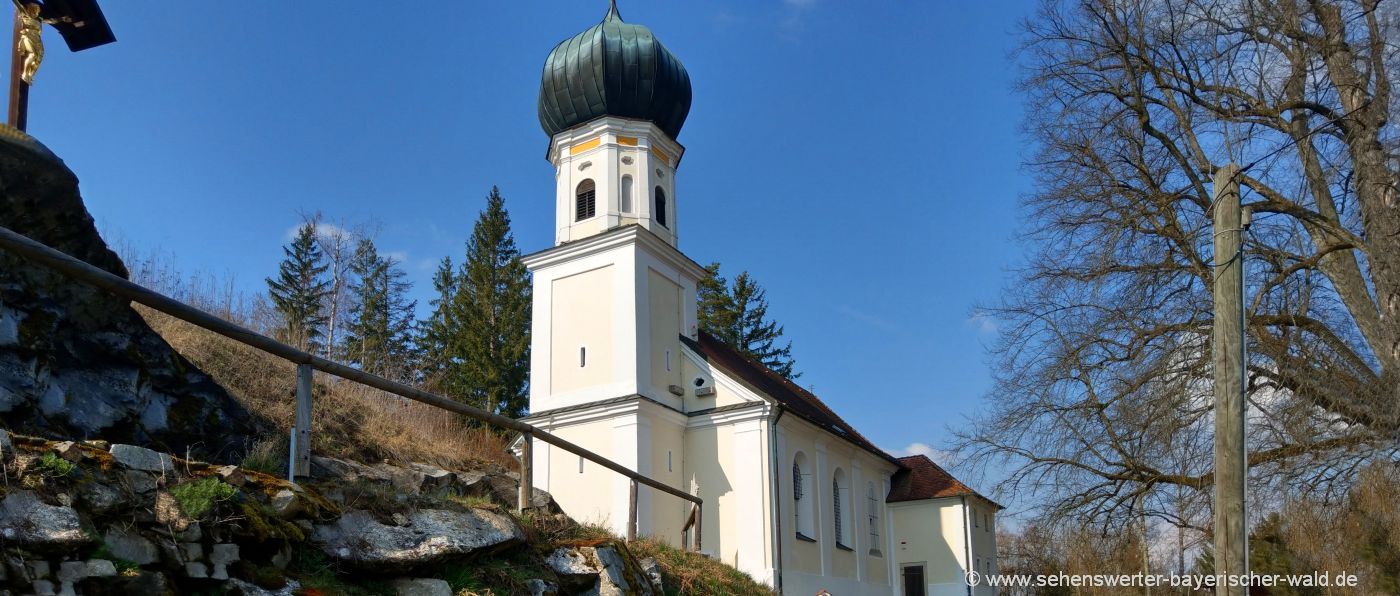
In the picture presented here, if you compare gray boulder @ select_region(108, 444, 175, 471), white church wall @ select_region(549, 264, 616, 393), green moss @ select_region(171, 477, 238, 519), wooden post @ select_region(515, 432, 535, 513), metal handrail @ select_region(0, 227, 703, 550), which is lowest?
green moss @ select_region(171, 477, 238, 519)

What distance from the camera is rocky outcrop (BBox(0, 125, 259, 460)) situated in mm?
8078

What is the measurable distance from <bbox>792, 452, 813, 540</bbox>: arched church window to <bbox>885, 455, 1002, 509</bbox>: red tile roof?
7044mm

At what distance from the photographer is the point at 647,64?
28.5 m

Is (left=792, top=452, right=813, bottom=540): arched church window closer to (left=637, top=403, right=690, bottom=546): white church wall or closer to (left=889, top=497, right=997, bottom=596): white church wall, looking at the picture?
(left=637, top=403, right=690, bottom=546): white church wall

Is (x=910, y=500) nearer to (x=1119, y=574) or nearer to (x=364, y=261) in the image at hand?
(x=1119, y=574)

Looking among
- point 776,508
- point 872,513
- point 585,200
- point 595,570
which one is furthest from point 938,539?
point 595,570

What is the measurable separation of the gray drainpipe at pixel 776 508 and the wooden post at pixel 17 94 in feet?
59.6

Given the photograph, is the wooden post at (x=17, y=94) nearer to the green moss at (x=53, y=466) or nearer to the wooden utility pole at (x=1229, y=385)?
the green moss at (x=53, y=466)

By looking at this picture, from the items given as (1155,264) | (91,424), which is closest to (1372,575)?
(1155,264)

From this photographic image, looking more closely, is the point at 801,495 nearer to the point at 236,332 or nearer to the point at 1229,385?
the point at 1229,385

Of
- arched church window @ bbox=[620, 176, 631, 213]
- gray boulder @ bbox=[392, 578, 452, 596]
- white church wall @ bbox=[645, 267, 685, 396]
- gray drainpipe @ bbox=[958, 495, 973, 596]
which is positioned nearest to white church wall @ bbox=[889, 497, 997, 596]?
gray drainpipe @ bbox=[958, 495, 973, 596]

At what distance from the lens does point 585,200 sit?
2841 cm

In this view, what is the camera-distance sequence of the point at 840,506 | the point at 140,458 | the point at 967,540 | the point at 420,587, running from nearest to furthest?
1. the point at 140,458
2. the point at 420,587
3. the point at 840,506
4. the point at 967,540

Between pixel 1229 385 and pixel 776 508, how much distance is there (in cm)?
1767
